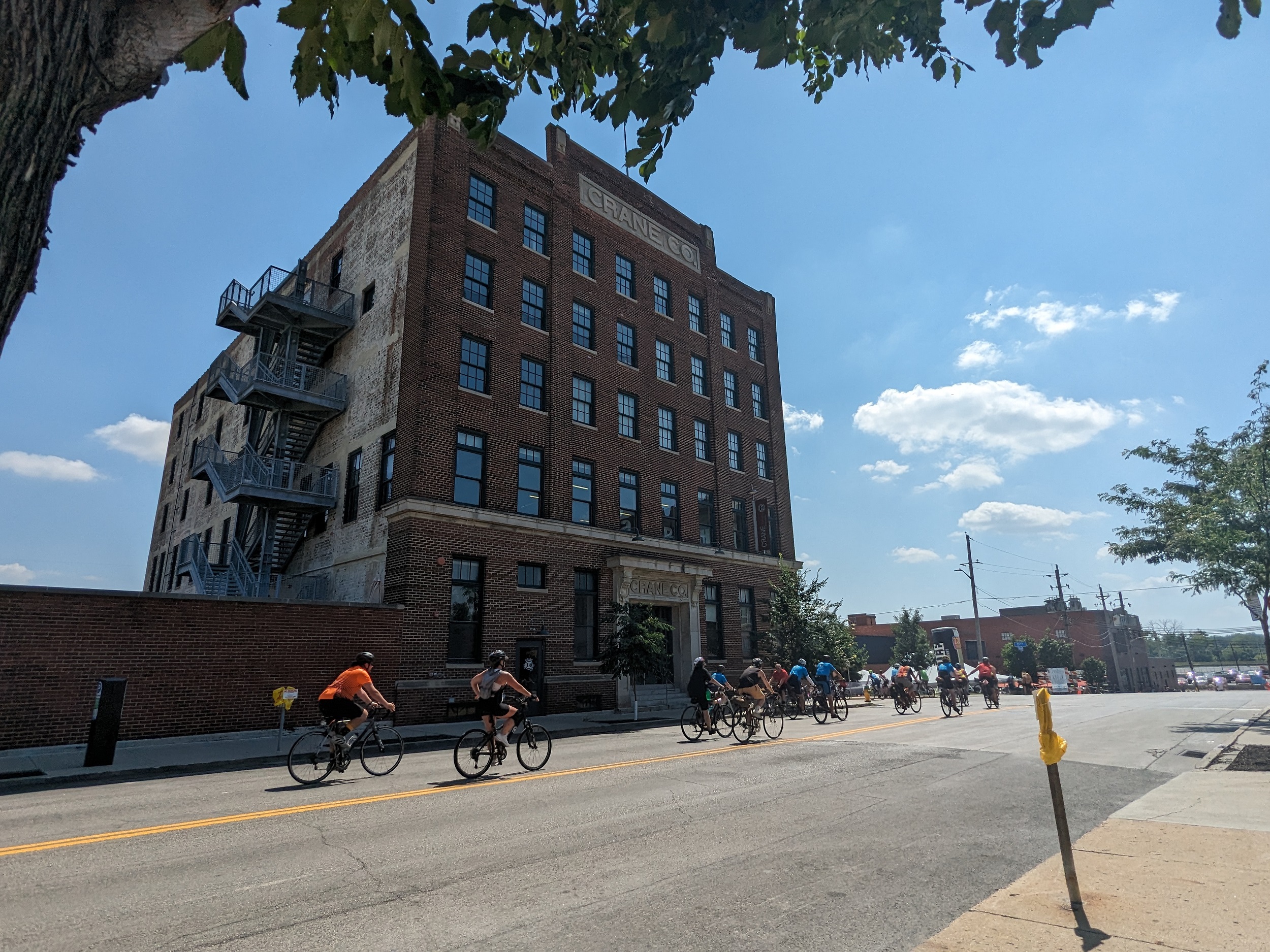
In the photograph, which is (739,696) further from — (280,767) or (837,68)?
(837,68)

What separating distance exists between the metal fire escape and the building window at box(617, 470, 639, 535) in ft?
32.6

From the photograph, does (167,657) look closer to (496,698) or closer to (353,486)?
(353,486)

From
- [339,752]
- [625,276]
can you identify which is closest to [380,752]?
[339,752]

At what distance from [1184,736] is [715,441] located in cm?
1982

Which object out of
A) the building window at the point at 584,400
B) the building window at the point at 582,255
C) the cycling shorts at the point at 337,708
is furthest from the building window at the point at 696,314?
the cycling shorts at the point at 337,708

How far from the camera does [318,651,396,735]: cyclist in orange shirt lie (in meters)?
10.9

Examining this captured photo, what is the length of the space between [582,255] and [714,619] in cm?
1584

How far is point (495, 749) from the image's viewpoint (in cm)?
1134

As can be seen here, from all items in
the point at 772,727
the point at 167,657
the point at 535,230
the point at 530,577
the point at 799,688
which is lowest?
the point at 772,727

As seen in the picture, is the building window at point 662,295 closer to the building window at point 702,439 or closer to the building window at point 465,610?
the building window at point 702,439

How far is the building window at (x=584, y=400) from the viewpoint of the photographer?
26.3m

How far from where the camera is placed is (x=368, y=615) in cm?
1861

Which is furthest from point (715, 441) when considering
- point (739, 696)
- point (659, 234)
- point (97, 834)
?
point (97, 834)

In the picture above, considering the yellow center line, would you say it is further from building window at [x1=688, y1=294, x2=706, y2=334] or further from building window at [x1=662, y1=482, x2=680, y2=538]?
building window at [x1=688, y1=294, x2=706, y2=334]
